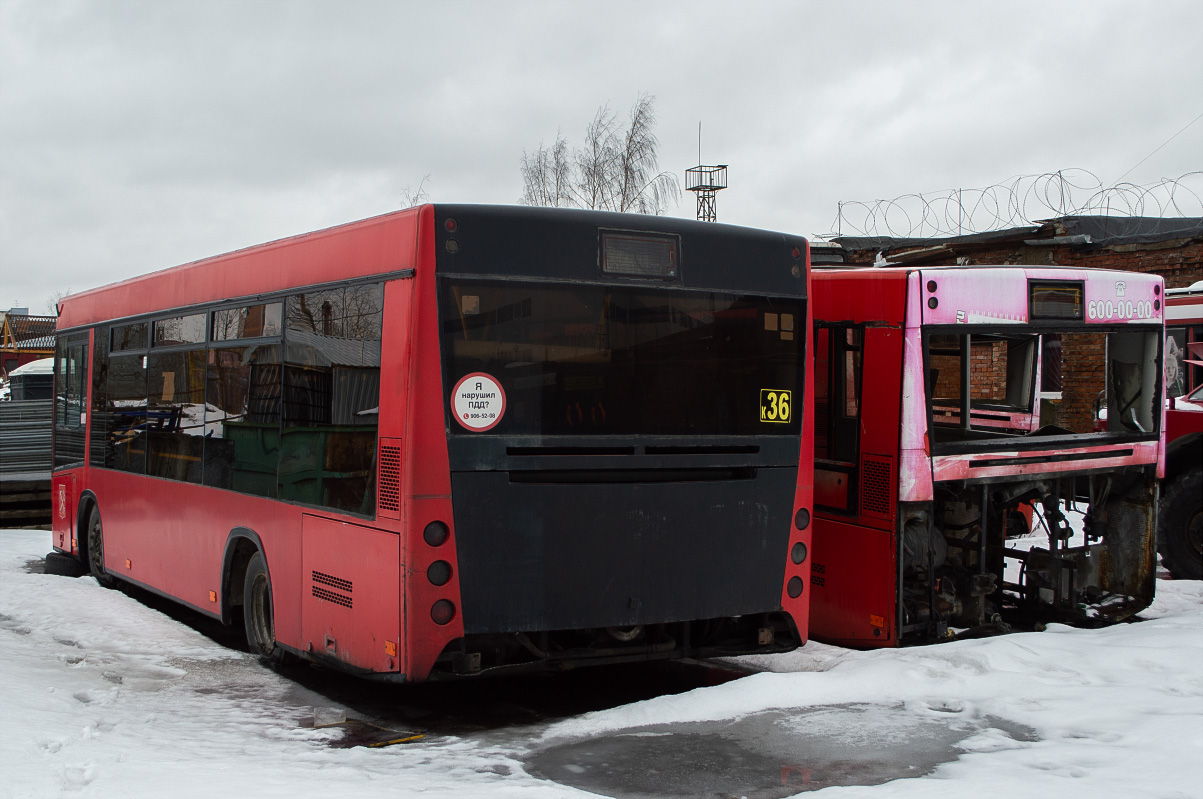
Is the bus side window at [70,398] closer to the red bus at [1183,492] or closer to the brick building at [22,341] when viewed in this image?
the red bus at [1183,492]

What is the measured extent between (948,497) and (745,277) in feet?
9.18

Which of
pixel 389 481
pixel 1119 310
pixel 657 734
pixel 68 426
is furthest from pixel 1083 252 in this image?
pixel 389 481

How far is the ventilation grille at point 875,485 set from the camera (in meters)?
7.83

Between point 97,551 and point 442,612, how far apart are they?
7.38 m

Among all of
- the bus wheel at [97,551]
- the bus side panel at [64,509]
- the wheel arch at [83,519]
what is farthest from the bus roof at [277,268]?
the bus side panel at [64,509]

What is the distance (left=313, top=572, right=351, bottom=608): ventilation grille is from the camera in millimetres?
6758

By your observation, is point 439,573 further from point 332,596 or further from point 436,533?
point 332,596

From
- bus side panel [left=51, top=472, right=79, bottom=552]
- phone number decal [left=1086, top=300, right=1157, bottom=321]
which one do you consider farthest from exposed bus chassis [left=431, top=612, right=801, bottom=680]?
bus side panel [left=51, top=472, right=79, bottom=552]

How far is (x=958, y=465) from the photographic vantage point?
800 cm

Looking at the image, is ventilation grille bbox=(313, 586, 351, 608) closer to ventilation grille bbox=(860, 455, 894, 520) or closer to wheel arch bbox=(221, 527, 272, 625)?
wheel arch bbox=(221, 527, 272, 625)

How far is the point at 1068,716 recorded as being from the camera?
6.15 m

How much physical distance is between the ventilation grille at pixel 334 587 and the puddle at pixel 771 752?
1.63 m

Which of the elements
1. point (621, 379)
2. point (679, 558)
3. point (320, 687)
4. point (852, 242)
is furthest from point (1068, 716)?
point (852, 242)

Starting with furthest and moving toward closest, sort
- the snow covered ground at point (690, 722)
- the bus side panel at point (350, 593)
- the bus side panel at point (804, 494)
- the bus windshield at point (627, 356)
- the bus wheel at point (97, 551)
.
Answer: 1. the bus wheel at point (97, 551)
2. the bus side panel at point (804, 494)
3. the bus side panel at point (350, 593)
4. the bus windshield at point (627, 356)
5. the snow covered ground at point (690, 722)
